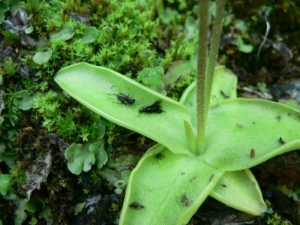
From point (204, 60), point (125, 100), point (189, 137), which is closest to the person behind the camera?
point (204, 60)

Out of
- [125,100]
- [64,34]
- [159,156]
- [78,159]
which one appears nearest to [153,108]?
[125,100]

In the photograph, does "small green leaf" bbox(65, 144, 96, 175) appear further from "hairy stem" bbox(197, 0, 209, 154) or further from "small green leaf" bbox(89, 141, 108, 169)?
"hairy stem" bbox(197, 0, 209, 154)

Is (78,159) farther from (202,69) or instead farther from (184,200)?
(202,69)

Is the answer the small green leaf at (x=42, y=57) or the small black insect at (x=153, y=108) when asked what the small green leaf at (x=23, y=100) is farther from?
the small black insect at (x=153, y=108)

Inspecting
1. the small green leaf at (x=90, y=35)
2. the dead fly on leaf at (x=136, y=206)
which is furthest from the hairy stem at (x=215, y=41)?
the small green leaf at (x=90, y=35)

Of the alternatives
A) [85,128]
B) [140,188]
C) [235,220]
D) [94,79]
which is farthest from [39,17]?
[235,220]

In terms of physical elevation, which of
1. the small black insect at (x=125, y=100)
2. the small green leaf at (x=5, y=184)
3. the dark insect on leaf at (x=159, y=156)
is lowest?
the small green leaf at (x=5, y=184)
